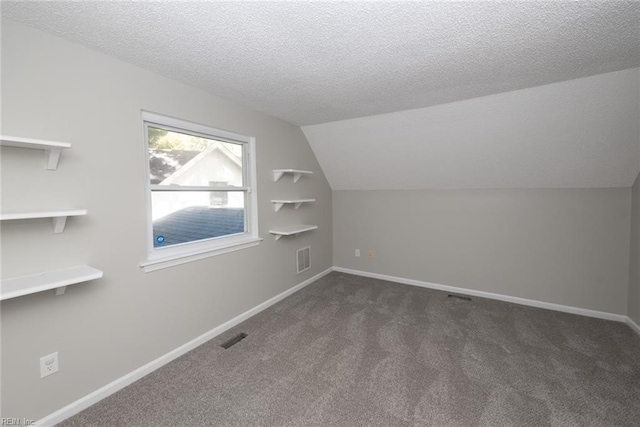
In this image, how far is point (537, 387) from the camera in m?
1.89

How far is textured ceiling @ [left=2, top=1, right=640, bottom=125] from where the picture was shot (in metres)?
1.36

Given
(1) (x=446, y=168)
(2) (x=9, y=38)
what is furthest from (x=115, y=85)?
(1) (x=446, y=168)

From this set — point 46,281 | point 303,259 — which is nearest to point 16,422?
point 46,281

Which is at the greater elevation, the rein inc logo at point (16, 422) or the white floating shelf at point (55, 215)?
the white floating shelf at point (55, 215)

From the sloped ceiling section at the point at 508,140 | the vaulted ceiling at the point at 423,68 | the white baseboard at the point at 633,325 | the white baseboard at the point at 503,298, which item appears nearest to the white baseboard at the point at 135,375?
the white baseboard at the point at 503,298

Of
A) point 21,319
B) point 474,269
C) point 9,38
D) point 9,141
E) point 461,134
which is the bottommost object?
point 474,269

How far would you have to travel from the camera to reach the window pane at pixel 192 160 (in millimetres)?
2225

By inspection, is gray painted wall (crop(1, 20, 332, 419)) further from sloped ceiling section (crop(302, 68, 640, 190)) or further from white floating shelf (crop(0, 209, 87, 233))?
sloped ceiling section (crop(302, 68, 640, 190))

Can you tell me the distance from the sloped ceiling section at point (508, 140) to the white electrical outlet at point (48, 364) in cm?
323

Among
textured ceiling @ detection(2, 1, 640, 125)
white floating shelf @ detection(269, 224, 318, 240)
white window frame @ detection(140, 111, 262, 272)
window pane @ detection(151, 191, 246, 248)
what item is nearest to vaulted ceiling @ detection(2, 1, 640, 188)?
textured ceiling @ detection(2, 1, 640, 125)

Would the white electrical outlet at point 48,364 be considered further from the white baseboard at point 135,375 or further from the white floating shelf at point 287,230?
the white floating shelf at point 287,230

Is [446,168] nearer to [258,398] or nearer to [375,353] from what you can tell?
[375,353]

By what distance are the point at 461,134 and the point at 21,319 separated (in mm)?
3844

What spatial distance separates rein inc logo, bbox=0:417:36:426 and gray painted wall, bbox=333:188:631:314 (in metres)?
3.74
